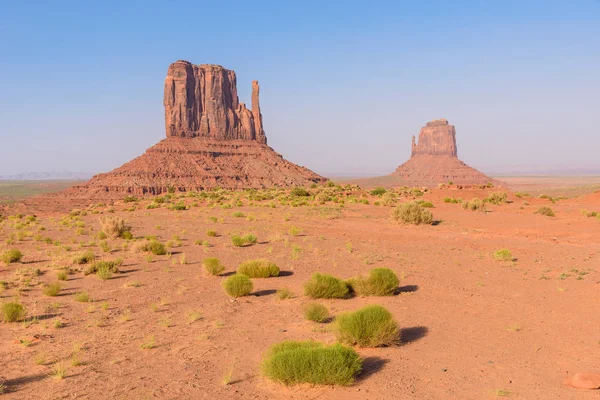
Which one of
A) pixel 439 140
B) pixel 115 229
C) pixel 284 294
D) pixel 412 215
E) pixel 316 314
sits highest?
pixel 439 140

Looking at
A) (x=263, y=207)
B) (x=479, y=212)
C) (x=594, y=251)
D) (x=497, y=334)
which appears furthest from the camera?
(x=263, y=207)

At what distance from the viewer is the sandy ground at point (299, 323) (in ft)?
22.6

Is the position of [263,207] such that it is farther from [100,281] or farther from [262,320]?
[262,320]

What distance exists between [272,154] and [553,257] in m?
109

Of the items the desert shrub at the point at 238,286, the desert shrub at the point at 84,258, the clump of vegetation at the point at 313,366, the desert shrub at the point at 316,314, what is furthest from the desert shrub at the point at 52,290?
the clump of vegetation at the point at 313,366

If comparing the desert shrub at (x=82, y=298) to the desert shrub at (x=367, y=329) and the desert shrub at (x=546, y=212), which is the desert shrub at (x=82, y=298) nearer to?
the desert shrub at (x=367, y=329)

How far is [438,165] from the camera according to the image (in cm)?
18262

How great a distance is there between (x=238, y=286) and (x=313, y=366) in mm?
5818

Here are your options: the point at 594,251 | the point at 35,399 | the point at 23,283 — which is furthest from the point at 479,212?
the point at 35,399

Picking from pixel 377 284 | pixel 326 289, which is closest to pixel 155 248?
pixel 326 289

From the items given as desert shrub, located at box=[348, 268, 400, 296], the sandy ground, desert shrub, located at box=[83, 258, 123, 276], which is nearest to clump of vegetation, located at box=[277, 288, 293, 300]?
the sandy ground

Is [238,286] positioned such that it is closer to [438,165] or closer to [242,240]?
[242,240]

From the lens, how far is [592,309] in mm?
10766

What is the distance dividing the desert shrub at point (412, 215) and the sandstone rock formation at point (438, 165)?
432ft
